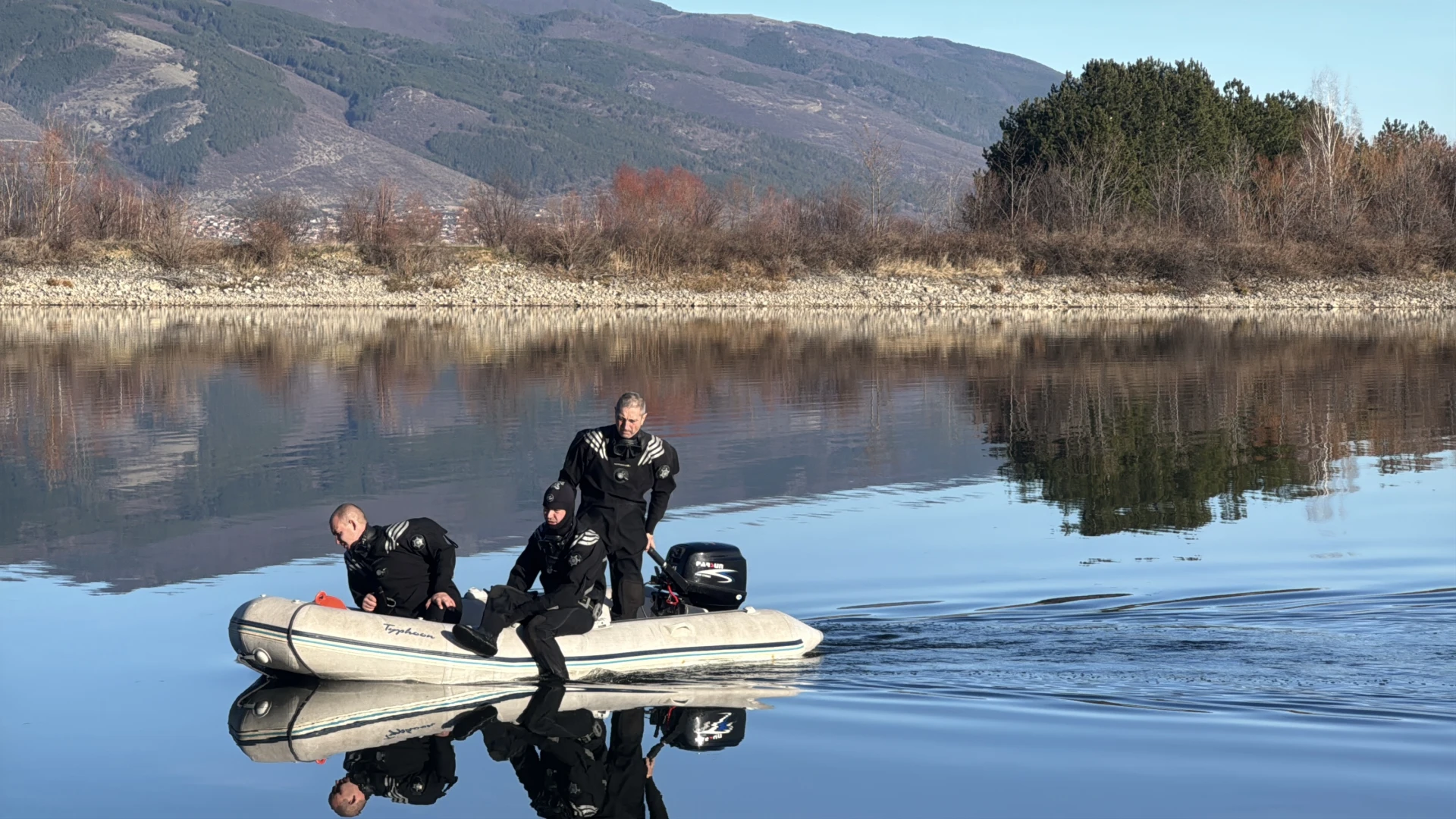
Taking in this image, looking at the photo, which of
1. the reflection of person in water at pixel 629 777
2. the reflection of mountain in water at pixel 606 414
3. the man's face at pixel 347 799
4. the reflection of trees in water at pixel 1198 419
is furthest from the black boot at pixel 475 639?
the reflection of trees in water at pixel 1198 419

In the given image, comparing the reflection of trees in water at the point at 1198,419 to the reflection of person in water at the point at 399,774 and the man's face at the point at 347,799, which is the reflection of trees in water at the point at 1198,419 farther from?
the man's face at the point at 347,799

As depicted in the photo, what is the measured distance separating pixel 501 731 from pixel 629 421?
232cm

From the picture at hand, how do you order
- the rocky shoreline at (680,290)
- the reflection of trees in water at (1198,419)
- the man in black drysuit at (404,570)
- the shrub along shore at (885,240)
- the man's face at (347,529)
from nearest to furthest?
the man's face at (347,529), the man in black drysuit at (404,570), the reflection of trees in water at (1198,419), the rocky shoreline at (680,290), the shrub along shore at (885,240)

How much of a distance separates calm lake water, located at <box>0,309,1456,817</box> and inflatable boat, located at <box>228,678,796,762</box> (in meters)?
0.06

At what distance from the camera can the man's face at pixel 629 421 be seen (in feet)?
34.5

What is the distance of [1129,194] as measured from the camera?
6656 centimetres

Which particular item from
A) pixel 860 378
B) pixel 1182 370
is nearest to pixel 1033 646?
pixel 860 378

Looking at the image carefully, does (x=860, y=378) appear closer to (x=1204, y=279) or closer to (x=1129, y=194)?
(x=1204, y=279)

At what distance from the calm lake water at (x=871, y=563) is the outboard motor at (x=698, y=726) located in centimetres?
9

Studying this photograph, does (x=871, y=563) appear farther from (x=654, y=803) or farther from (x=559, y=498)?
(x=654, y=803)

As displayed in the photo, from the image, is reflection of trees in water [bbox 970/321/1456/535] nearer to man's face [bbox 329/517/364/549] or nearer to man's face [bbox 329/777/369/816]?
man's face [bbox 329/517/364/549]

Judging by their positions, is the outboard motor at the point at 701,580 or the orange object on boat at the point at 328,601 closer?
the orange object on boat at the point at 328,601

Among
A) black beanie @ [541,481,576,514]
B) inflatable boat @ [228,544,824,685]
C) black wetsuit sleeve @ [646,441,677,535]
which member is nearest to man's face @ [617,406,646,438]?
black wetsuit sleeve @ [646,441,677,535]

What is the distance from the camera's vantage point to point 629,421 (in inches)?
415
